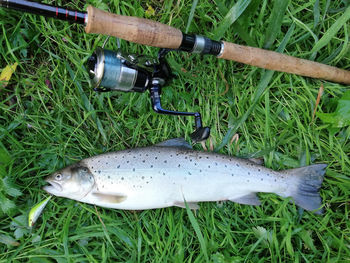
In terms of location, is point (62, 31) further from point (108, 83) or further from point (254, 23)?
point (254, 23)

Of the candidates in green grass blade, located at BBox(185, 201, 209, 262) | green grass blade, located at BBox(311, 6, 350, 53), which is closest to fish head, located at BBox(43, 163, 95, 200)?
green grass blade, located at BBox(185, 201, 209, 262)

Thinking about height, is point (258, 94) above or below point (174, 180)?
above

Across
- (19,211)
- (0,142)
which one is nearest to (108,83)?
(0,142)

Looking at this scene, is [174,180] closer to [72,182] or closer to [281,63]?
[72,182]

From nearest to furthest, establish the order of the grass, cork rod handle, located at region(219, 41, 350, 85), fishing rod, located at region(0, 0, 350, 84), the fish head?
1. fishing rod, located at region(0, 0, 350, 84)
2. cork rod handle, located at region(219, 41, 350, 85)
3. the fish head
4. the grass

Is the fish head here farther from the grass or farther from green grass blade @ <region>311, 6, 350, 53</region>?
green grass blade @ <region>311, 6, 350, 53</region>

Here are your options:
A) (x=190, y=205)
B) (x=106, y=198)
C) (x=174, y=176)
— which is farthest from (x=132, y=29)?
(x=190, y=205)
